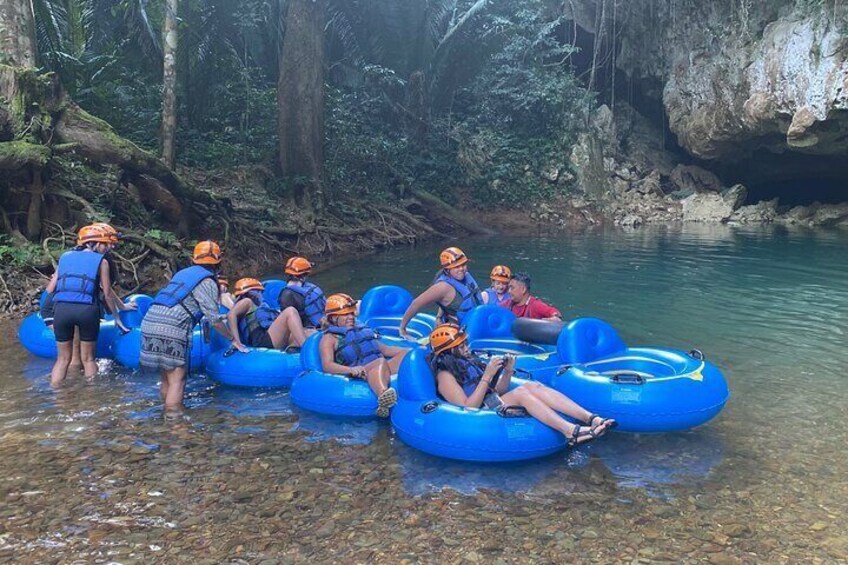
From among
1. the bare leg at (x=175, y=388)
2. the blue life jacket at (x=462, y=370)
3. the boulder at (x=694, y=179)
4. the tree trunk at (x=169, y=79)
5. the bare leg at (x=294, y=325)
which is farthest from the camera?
the boulder at (x=694, y=179)

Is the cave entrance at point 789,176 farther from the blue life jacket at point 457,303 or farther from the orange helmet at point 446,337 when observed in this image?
the orange helmet at point 446,337

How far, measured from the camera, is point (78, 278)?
6.70 metres

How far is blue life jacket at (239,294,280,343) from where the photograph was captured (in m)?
7.52

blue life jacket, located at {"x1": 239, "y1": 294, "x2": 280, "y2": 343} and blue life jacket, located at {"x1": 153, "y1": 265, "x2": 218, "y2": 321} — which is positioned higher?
blue life jacket, located at {"x1": 153, "y1": 265, "x2": 218, "y2": 321}

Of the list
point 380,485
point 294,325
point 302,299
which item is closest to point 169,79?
point 302,299

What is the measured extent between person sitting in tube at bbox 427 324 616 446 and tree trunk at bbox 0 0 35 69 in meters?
8.95

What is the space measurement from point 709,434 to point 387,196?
15.5 meters

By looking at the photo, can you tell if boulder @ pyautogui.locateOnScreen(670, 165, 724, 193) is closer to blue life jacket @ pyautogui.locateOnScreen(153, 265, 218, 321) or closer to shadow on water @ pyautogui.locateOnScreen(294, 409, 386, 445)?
shadow on water @ pyautogui.locateOnScreen(294, 409, 386, 445)

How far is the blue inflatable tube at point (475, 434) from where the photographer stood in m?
4.92

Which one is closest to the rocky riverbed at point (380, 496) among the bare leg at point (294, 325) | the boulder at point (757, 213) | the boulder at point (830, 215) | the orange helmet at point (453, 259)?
the bare leg at point (294, 325)

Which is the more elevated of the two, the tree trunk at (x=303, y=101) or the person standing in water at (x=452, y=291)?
the tree trunk at (x=303, y=101)

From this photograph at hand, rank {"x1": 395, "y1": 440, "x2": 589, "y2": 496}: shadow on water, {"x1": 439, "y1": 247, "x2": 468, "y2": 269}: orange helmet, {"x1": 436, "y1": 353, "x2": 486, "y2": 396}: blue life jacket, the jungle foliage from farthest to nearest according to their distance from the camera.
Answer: the jungle foliage, {"x1": 439, "y1": 247, "x2": 468, "y2": 269}: orange helmet, {"x1": 436, "y1": 353, "x2": 486, "y2": 396}: blue life jacket, {"x1": 395, "y1": 440, "x2": 589, "y2": 496}: shadow on water

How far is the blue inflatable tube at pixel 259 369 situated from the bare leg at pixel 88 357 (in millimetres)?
1313

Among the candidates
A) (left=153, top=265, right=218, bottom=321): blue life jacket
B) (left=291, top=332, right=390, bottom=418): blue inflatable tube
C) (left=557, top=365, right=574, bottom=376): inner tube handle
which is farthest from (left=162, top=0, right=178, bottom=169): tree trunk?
(left=557, top=365, right=574, bottom=376): inner tube handle
